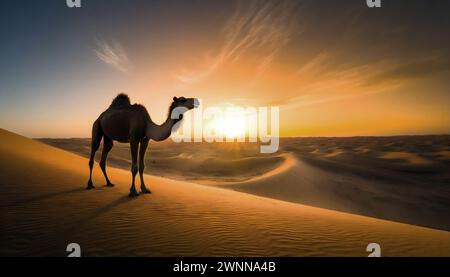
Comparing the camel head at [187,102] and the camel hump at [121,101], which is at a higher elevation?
the camel hump at [121,101]

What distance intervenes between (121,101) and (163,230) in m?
5.16

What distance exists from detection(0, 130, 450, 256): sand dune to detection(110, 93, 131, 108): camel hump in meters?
2.86

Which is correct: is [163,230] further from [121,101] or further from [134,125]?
[121,101]

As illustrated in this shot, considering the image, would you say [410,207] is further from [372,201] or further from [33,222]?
[33,222]

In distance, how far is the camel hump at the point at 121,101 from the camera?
27.9 ft

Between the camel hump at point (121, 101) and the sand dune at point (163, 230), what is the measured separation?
286 centimetres

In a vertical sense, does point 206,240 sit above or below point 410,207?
above

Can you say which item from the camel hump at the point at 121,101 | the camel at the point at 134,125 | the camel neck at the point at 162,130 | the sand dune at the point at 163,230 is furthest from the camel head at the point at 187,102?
the sand dune at the point at 163,230

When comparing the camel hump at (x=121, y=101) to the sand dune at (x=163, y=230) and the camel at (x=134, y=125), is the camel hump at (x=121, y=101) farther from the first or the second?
the sand dune at (x=163, y=230)

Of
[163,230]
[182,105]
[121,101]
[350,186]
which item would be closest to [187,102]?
[182,105]

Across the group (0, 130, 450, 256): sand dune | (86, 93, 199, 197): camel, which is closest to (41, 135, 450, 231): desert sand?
(0, 130, 450, 256): sand dune

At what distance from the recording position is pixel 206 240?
4.86 m
